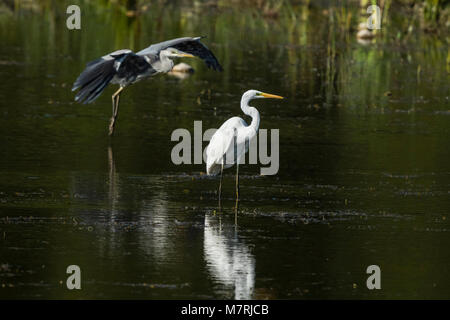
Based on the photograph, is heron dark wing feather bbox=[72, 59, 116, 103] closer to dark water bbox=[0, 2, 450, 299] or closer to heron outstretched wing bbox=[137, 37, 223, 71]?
dark water bbox=[0, 2, 450, 299]

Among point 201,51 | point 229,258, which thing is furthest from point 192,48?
point 229,258

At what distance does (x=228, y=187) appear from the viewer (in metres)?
12.4

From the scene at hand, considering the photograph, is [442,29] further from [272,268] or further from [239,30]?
[272,268]

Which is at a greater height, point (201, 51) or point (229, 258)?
point (201, 51)

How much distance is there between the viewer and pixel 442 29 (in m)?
31.4

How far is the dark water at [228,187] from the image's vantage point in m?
8.75

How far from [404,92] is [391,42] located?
8.15m

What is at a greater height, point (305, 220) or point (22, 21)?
point (22, 21)

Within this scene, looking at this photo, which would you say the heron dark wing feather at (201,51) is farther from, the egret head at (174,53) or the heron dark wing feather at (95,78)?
the heron dark wing feather at (95,78)

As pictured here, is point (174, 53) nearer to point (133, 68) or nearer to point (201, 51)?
point (201, 51)

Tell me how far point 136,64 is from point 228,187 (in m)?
3.70

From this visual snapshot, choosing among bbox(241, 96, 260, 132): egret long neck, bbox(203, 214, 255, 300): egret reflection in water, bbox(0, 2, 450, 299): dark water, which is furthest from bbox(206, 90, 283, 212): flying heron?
bbox(203, 214, 255, 300): egret reflection in water

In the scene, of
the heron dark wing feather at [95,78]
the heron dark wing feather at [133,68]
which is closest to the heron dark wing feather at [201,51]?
the heron dark wing feather at [133,68]
